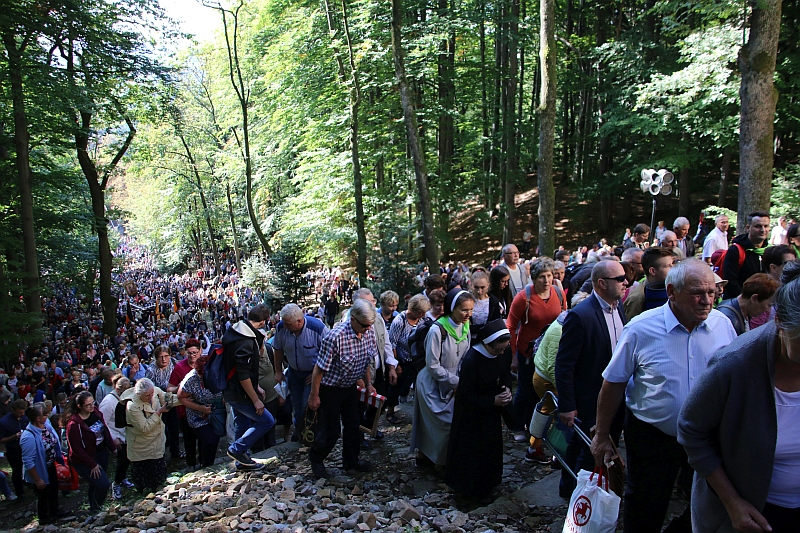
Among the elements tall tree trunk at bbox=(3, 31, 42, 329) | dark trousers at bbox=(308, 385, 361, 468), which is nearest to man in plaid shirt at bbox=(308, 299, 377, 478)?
dark trousers at bbox=(308, 385, 361, 468)

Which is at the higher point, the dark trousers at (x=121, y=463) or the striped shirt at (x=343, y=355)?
the striped shirt at (x=343, y=355)

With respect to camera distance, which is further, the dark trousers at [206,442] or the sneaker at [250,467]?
the dark trousers at [206,442]

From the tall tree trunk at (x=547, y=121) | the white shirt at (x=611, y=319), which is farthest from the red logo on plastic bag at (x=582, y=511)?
the tall tree trunk at (x=547, y=121)

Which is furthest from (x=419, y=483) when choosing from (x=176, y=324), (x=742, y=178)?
(x=176, y=324)

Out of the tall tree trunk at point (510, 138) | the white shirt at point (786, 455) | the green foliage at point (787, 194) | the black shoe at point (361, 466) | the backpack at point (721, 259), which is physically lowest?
the black shoe at point (361, 466)

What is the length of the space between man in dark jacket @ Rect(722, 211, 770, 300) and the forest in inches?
205

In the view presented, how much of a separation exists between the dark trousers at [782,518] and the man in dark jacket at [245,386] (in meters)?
4.79

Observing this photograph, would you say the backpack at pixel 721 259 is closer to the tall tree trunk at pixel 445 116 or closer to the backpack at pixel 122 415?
the backpack at pixel 122 415

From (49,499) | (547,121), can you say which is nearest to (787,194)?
(547,121)

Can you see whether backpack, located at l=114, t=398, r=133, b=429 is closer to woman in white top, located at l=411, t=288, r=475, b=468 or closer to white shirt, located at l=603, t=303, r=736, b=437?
woman in white top, located at l=411, t=288, r=475, b=468

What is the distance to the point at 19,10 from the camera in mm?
15008

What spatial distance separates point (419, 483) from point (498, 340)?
74.2 inches

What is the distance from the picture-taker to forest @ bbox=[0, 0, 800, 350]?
14984 mm

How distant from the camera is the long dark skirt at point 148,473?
659cm
